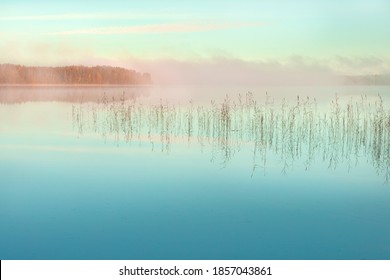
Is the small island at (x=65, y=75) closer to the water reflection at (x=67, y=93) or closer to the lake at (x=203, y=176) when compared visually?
the water reflection at (x=67, y=93)

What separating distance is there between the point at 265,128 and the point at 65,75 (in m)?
3.98

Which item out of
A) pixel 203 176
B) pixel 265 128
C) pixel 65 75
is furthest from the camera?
pixel 65 75

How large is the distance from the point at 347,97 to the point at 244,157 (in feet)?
8.23

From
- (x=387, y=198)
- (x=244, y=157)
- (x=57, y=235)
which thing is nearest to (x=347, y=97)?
(x=244, y=157)

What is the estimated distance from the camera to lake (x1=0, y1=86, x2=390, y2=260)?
383cm

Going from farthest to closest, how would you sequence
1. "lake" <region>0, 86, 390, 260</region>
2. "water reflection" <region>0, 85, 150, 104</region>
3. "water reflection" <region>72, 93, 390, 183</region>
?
"water reflection" <region>0, 85, 150, 104</region> < "water reflection" <region>72, 93, 390, 183</region> < "lake" <region>0, 86, 390, 260</region>

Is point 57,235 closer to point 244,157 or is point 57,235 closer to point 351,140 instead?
point 244,157

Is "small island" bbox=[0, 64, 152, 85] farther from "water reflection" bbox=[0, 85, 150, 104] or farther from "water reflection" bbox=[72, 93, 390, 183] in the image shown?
"water reflection" bbox=[72, 93, 390, 183]

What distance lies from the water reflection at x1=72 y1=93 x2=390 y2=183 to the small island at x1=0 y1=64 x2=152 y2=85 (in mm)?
480

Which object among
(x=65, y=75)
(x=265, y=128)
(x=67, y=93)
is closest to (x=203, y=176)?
(x=265, y=128)

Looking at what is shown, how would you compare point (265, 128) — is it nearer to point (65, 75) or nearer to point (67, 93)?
point (65, 75)

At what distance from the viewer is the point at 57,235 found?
3928mm

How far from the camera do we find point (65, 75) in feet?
31.6

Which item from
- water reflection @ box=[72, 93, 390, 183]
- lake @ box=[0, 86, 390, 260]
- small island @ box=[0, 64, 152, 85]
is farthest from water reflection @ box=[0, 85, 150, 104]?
water reflection @ box=[72, 93, 390, 183]
